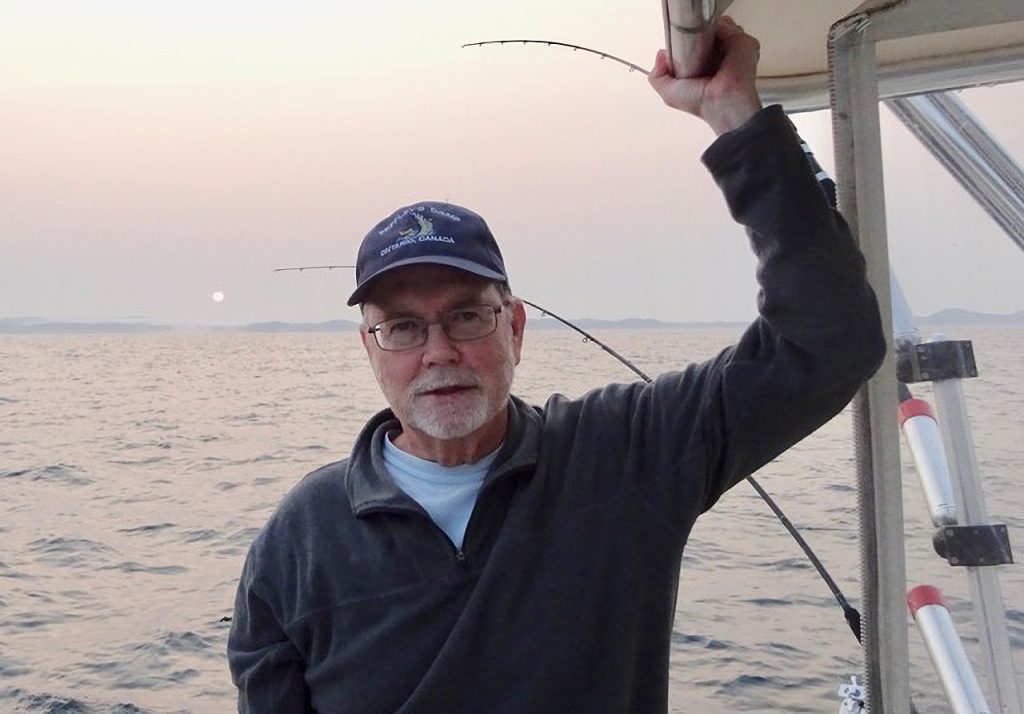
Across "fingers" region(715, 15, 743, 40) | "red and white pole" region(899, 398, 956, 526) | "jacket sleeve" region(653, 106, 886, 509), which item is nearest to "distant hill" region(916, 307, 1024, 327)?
"red and white pole" region(899, 398, 956, 526)

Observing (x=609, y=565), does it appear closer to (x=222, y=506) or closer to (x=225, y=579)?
(x=225, y=579)

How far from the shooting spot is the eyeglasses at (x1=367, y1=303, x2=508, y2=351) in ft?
6.41

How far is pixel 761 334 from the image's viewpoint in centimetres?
175

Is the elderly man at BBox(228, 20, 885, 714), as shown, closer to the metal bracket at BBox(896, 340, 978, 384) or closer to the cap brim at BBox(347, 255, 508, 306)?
the cap brim at BBox(347, 255, 508, 306)

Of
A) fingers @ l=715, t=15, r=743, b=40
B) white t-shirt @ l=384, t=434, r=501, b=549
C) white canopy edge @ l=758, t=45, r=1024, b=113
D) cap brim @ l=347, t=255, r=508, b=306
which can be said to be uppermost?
white canopy edge @ l=758, t=45, r=1024, b=113

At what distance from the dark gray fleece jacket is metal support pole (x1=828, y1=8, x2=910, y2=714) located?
8.1 inches

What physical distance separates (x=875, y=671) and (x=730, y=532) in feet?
30.1

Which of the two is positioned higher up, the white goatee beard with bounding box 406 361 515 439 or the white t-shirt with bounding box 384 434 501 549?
the white goatee beard with bounding box 406 361 515 439

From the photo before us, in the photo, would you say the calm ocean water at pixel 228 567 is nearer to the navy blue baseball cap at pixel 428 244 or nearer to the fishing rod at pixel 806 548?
the fishing rod at pixel 806 548

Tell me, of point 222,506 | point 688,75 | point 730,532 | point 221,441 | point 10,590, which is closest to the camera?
point 688,75

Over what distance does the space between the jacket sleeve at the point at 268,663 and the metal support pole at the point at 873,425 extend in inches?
44.7

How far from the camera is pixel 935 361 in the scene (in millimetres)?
2061

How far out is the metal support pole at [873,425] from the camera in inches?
72.9

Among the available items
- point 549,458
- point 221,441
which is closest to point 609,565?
point 549,458
